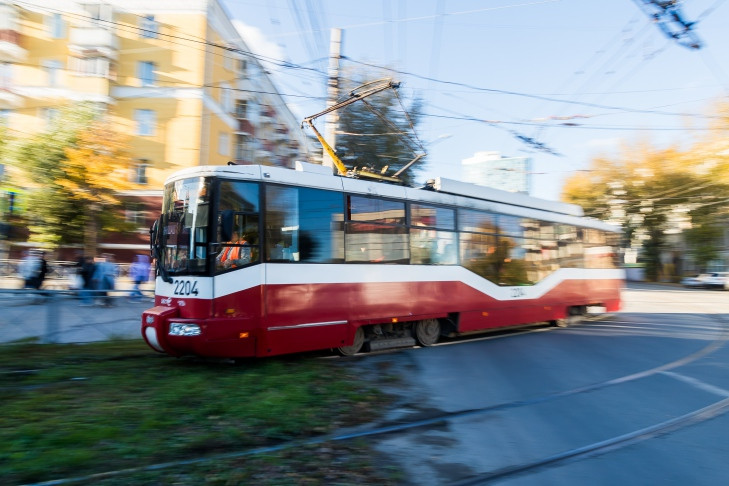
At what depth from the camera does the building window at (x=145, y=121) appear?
81.7 feet

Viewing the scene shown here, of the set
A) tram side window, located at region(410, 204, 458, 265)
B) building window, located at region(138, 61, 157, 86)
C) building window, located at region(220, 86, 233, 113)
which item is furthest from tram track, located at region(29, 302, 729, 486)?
building window, located at region(138, 61, 157, 86)

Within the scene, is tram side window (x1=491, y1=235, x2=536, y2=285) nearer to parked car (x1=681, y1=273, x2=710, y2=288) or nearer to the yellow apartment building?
the yellow apartment building

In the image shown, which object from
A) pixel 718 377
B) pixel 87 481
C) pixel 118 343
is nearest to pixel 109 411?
pixel 87 481

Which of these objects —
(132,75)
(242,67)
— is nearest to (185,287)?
(132,75)

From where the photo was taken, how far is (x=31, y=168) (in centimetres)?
2072

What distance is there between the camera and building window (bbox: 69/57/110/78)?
24.5m

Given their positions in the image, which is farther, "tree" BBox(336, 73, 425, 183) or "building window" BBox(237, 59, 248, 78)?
"building window" BBox(237, 59, 248, 78)

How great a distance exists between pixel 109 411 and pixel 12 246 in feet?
78.3

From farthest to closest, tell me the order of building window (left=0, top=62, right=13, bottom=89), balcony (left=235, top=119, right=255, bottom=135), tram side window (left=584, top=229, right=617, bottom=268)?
1. balcony (left=235, top=119, right=255, bottom=135)
2. building window (left=0, top=62, right=13, bottom=89)
3. tram side window (left=584, top=229, right=617, bottom=268)

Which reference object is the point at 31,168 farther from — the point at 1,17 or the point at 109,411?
the point at 109,411

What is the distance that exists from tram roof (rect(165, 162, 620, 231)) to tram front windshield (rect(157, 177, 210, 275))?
21 cm

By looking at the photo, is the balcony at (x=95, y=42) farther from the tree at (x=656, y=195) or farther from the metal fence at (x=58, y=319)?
the tree at (x=656, y=195)

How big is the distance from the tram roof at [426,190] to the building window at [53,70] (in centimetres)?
2386

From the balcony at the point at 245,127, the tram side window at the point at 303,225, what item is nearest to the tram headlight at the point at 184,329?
the tram side window at the point at 303,225
